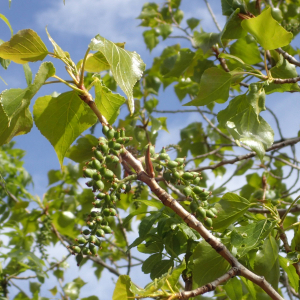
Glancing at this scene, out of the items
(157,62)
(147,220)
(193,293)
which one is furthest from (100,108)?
(157,62)

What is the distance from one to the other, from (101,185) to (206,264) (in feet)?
1.29

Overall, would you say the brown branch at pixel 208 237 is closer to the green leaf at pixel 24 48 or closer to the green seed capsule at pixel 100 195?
the green seed capsule at pixel 100 195

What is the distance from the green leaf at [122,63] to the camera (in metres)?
0.95

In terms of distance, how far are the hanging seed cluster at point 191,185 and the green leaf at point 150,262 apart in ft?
0.85

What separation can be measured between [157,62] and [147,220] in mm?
2330

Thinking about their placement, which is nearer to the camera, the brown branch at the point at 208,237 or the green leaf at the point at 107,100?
the brown branch at the point at 208,237

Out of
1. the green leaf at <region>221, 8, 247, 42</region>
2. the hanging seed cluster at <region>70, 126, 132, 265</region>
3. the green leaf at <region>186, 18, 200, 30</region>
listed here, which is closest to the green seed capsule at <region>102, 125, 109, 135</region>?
the hanging seed cluster at <region>70, 126, 132, 265</region>

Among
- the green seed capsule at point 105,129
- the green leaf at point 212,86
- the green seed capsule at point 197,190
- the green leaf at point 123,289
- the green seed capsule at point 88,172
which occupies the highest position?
the green leaf at point 212,86

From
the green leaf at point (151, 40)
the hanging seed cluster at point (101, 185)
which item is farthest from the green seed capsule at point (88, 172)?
the green leaf at point (151, 40)

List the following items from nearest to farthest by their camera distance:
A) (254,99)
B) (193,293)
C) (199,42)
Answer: (193,293) < (254,99) < (199,42)

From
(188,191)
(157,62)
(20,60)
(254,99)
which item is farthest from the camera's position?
(157,62)

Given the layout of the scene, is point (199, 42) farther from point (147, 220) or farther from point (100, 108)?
point (147, 220)

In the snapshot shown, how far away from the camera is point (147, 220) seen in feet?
3.44

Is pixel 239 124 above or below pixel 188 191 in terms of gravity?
above
